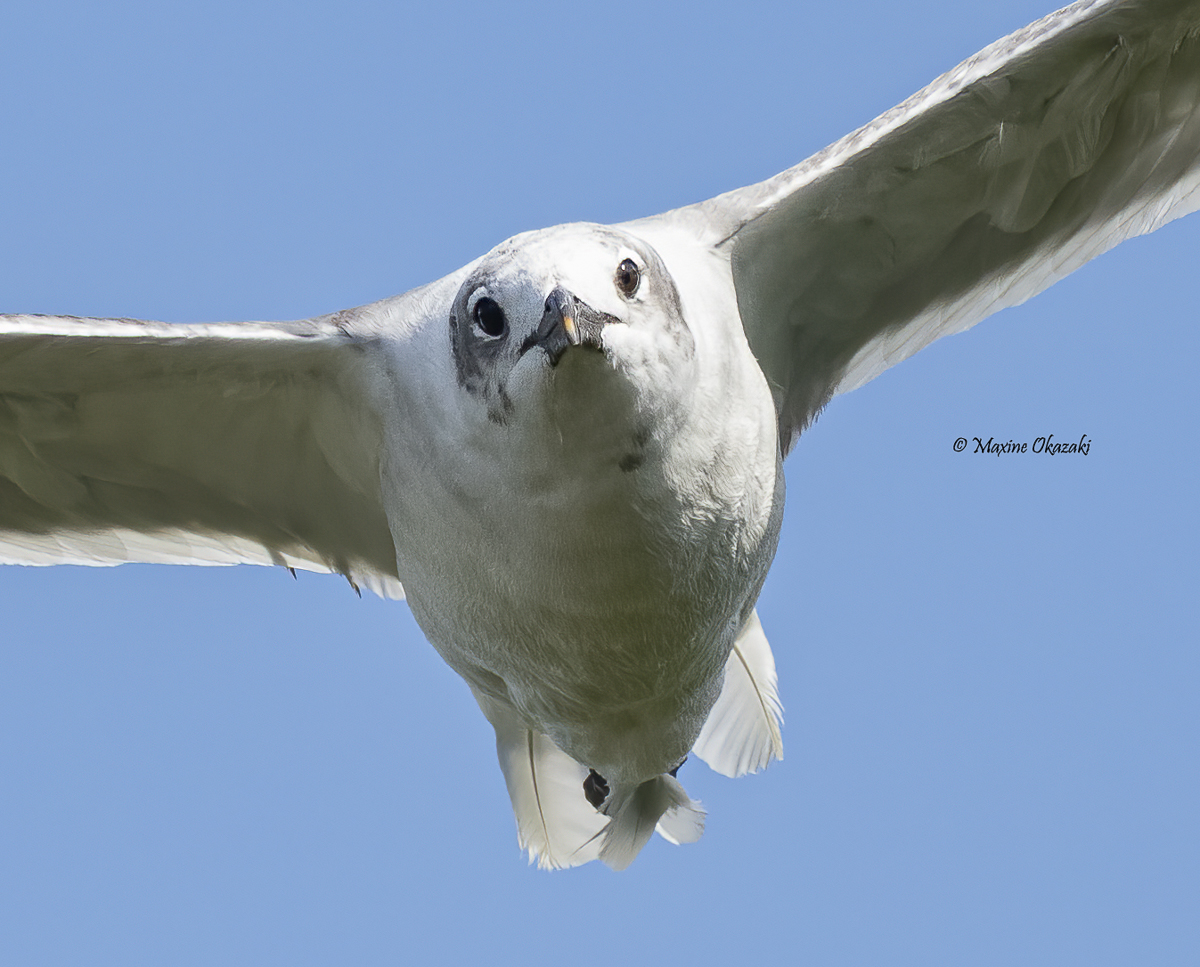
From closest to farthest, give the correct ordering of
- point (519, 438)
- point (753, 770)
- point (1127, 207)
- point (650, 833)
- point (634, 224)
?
point (519, 438), point (634, 224), point (1127, 207), point (650, 833), point (753, 770)

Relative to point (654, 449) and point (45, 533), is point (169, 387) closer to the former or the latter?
point (45, 533)

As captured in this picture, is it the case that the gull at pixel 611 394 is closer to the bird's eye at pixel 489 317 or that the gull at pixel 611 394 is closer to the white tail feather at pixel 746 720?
the bird's eye at pixel 489 317

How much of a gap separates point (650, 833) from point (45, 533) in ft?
8.07

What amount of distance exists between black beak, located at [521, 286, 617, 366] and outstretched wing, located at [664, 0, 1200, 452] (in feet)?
4.30

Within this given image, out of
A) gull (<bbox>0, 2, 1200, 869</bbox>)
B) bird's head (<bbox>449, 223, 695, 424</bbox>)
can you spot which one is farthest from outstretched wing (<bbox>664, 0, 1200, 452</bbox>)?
bird's head (<bbox>449, 223, 695, 424</bbox>)

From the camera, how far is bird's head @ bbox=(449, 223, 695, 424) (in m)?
4.44

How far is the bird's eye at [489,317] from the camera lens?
466 centimetres

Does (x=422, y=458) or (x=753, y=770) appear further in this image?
(x=753, y=770)

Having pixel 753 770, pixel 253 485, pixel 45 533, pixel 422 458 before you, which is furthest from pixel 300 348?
pixel 753 770

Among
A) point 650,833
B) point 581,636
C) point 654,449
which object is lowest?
point 650,833

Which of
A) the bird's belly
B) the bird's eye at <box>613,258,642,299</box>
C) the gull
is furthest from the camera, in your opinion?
the bird's belly

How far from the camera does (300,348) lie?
5570mm

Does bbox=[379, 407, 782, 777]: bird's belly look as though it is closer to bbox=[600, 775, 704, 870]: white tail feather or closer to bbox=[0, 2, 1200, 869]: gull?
bbox=[0, 2, 1200, 869]: gull

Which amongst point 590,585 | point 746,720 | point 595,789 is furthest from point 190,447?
point 746,720
